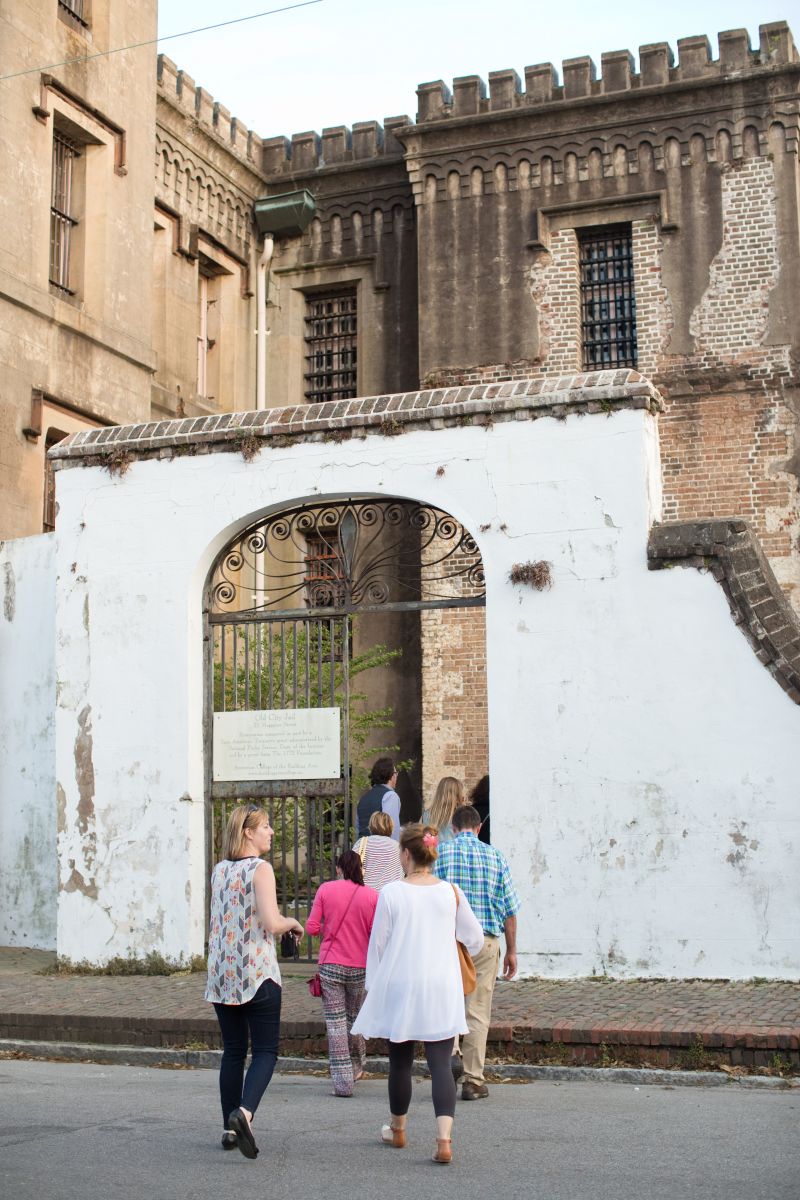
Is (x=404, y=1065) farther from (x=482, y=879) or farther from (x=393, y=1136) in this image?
(x=482, y=879)

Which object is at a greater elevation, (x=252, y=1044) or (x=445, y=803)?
Result: (x=445, y=803)

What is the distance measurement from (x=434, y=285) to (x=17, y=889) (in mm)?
11785

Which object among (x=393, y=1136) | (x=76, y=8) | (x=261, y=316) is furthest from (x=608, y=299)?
(x=393, y=1136)

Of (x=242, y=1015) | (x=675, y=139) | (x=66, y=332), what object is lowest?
(x=242, y=1015)

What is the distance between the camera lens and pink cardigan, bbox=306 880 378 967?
27.5 ft

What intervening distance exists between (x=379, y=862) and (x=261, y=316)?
15569 mm

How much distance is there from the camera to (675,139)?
21344 millimetres

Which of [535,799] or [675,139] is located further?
[675,139]

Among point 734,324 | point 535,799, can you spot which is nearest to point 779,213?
point 734,324

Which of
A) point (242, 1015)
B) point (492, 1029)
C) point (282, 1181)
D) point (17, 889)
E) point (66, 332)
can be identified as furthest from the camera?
point (66, 332)

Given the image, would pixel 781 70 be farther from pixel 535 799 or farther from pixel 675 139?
pixel 535 799

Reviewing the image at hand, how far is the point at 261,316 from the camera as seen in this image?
2389 cm

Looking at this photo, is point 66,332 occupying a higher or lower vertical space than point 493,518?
higher

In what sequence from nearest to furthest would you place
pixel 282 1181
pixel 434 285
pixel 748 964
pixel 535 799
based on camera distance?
pixel 282 1181
pixel 748 964
pixel 535 799
pixel 434 285
